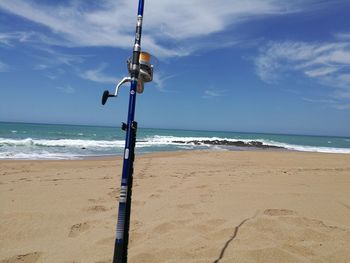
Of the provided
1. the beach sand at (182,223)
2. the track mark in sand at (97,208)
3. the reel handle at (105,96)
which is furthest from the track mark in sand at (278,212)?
the reel handle at (105,96)

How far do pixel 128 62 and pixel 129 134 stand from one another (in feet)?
2.01

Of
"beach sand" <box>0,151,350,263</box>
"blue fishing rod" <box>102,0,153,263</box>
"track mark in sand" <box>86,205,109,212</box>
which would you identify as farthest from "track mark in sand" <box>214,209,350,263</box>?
"track mark in sand" <box>86,205,109,212</box>

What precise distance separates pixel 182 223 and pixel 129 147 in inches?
91.7

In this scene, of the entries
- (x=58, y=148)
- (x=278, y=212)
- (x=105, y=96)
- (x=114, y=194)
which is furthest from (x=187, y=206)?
(x=58, y=148)

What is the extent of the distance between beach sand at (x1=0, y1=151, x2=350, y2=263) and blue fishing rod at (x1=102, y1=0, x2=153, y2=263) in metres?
0.93

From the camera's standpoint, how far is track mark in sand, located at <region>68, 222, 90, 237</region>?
4.20m

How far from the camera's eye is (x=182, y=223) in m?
4.54

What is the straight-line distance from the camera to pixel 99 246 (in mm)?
3754

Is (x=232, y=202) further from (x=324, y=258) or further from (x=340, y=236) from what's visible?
(x=324, y=258)

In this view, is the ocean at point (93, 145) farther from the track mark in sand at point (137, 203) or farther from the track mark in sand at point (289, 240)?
the track mark in sand at point (289, 240)

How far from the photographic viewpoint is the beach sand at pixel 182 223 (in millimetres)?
3537

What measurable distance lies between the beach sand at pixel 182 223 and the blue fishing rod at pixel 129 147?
0.93 metres

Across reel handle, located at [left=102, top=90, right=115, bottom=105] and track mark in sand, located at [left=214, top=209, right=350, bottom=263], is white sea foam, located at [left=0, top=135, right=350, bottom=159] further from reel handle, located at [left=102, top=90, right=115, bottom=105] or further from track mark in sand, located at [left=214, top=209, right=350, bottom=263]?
reel handle, located at [left=102, top=90, right=115, bottom=105]

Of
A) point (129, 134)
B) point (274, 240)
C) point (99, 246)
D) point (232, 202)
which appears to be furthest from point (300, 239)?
point (129, 134)
